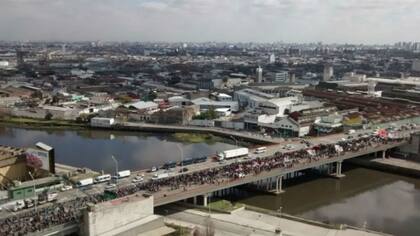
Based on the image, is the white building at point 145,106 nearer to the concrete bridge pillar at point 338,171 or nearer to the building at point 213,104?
the building at point 213,104

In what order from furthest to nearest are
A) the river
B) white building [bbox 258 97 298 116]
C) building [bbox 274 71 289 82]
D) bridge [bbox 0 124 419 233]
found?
building [bbox 274 71 289 82], white building [bbox 258 97 298 116], the river, bridge [bbox 0 124 419 233]

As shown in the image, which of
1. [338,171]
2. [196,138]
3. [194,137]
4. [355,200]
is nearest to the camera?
[355,200]

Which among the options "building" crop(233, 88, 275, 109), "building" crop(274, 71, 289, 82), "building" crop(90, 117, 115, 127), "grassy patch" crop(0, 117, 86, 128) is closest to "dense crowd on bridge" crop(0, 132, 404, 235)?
"building" crop(233, 88, 275, 109)

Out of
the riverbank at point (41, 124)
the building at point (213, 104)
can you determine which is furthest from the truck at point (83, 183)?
the building at point (213, 104)

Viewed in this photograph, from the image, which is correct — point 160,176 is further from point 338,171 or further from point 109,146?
point 109,146

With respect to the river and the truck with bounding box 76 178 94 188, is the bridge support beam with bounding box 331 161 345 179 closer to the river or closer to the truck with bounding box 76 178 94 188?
the river

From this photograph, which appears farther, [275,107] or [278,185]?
[275,107]

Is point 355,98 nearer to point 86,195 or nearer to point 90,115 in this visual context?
point 90,115

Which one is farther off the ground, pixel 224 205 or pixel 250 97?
pixel 250 97

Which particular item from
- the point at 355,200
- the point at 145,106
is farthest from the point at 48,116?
the point at 355,200
